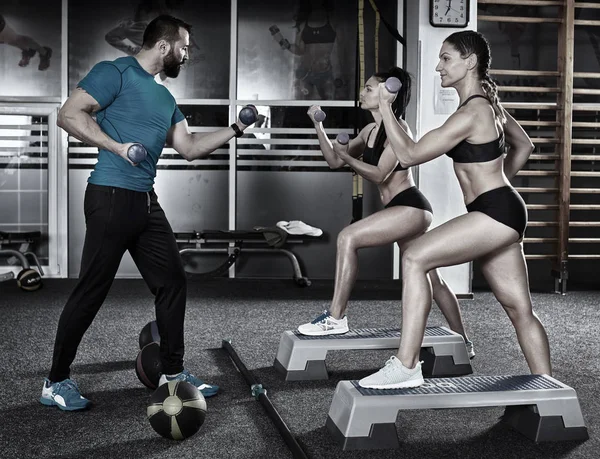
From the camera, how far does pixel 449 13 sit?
580 centimetres

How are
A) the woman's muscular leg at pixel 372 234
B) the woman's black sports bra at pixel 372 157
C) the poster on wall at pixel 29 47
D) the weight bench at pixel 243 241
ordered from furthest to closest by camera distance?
the poster on wall at pixel 29 47 → the weight bench at pixel 243 241 → the woman's black sports bra at pixel 372 157 → the woman's muscular leg at pixel 372 234

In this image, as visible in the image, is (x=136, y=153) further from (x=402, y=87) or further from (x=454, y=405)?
(x=402, y=87)

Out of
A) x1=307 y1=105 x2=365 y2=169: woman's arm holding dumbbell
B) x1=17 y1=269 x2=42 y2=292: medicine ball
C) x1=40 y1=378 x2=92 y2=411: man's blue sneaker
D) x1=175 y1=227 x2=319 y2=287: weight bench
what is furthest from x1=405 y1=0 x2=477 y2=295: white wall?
x1=40 y1=378 x2=92 y2=411: man's blue sneaker

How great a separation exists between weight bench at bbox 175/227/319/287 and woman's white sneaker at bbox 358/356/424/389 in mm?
3825

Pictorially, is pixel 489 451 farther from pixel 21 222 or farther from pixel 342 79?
pixel 21 222

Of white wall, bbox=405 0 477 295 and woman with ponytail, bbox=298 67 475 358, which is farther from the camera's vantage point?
white wall, bbox=405 0 477 295

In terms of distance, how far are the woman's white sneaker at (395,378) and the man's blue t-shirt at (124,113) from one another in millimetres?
1162

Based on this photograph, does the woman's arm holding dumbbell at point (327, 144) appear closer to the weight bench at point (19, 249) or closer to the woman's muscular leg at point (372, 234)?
the woman's muscular leg at point (372, 234)

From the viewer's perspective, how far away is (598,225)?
6.63 meters

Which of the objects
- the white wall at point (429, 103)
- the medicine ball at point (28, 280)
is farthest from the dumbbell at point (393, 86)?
the medicine ball at point (28, 280)

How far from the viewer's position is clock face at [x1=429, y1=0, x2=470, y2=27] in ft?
19.0

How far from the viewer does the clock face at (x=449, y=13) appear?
5777 mm

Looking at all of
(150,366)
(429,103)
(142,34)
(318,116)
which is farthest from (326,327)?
(142,34)

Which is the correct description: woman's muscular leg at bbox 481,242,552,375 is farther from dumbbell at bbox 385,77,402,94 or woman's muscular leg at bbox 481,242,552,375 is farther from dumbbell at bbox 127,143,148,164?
dumbbell at bbox 127,143,148,164
